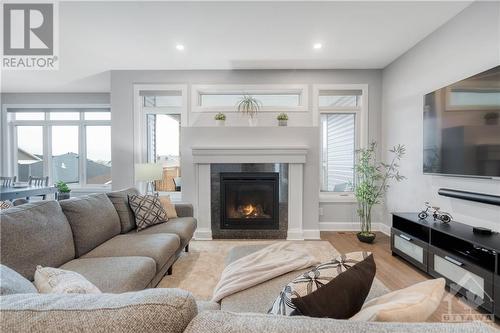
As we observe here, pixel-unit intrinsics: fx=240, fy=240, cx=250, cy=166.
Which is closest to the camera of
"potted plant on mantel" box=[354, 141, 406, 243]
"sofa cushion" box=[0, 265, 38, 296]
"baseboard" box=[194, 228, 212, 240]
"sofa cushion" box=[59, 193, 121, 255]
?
"sofa cushion" box=[0, 265, 38, 296]

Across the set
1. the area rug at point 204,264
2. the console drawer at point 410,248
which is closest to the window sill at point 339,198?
the area rug at point 204,264

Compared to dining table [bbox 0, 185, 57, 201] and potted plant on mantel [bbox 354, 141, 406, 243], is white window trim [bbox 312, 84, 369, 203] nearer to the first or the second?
potted plant on mantel [bbox 354, 141, 406, 243]

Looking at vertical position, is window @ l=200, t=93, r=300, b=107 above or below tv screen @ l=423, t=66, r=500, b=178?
above

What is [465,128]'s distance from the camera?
2.28 meters

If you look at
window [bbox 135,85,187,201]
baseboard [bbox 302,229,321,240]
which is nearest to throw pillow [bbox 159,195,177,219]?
window [bbox 135,85,187,201]

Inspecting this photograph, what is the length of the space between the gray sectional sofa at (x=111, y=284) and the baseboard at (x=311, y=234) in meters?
1.77

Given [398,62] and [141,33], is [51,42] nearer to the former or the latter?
[141,33]

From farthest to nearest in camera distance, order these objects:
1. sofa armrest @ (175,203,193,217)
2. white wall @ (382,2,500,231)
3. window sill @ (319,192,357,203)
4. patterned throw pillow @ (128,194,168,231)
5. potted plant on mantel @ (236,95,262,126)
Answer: window sill @ (319,192,357,203) → potted plant on mantel @ (236,95,262,126) → sofa armrest @ (175,203,193,217) → patterned throw pillow @ (128,194,168,231) → white wall @ (382,2,500,231)

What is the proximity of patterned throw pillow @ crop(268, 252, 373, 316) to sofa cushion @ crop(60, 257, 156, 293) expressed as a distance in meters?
1.04

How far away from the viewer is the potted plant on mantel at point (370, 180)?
3.46 metres

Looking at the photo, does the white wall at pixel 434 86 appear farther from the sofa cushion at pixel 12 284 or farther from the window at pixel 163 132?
the window at pixel 163 132

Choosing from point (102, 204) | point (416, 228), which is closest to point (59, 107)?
point (102, 204)

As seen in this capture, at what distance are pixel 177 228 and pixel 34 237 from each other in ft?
4.01

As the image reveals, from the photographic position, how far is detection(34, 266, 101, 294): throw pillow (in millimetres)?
808
